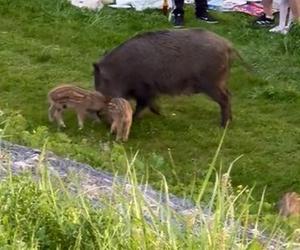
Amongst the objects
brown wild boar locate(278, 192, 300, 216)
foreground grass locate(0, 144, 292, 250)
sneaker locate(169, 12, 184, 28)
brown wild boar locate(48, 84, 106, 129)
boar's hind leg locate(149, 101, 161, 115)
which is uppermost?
foreground grass locate(0, 144, 292, 250)

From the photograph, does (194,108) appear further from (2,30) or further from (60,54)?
(2,30)

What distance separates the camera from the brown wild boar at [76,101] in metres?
10.3

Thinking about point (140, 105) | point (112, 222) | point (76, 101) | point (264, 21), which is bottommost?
point (264, 21)

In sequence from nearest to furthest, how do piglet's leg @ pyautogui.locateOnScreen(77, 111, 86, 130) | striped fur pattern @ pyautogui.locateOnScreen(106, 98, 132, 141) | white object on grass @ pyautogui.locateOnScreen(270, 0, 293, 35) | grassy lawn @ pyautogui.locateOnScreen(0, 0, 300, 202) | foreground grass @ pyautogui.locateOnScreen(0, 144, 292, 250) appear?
1. foreground grass @ pyautogui.locateOnScreen(0, 144, 292, 250)
2. grassy lawn @ pyautogui.locateOnScreen(0, 0, 300, 202)
3. striped fur pattern @ pyautogui.locateOnScreen(106, 98, 132, 141)
4. piglet's leg @ pyautogui.locateOnScreen(77, 111, 86, 130)
5. white object on grass @ pyautogui.locateOnScreen(270, 0, 293, 35)

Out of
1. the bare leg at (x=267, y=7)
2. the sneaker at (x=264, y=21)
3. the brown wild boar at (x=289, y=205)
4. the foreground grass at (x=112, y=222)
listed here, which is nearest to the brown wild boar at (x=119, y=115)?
the brown wild boar at (x=289, y=205)

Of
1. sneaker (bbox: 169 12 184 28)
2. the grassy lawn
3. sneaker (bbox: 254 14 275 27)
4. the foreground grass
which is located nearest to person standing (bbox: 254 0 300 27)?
sneaker (bbox: 254 14 275 27)

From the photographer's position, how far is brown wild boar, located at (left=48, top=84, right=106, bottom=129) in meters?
10.3

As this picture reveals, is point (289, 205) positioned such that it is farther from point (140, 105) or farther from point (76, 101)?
point (140, 105)

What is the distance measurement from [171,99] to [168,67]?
83cm

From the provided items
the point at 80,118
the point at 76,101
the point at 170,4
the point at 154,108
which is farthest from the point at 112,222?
the point at 170,4

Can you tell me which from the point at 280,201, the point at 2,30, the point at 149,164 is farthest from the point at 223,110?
the point at 2,30

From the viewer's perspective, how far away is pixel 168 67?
10.6 metres

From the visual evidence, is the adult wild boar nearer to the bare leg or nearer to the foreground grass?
the bare leg

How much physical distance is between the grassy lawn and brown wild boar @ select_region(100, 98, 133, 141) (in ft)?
0.39
